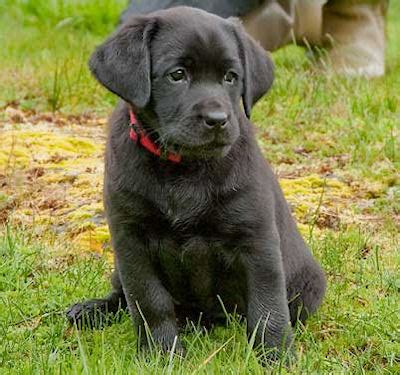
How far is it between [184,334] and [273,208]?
0.66 meters

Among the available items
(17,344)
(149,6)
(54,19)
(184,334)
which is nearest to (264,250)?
(184,334)

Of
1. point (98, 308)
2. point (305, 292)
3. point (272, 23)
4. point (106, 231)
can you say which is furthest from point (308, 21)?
point (98, 308)

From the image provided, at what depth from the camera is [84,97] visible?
7.17 meters

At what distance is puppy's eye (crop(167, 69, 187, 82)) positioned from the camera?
369cm

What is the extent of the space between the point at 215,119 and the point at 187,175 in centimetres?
33

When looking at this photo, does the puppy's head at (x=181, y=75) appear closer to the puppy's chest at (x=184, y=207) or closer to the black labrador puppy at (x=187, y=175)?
the black labrador puppy at (x=187, y=175)

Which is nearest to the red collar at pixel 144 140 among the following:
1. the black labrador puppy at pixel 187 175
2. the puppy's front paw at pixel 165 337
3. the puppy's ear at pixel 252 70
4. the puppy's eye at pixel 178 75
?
the black labrador puppy at pixel 187 175

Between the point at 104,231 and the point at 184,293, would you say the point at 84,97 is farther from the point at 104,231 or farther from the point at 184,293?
the point at 184,293

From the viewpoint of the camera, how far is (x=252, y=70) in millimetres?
3912

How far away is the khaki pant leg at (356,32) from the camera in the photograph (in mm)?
8477

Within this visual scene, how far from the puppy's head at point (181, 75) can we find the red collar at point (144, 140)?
0.03 meters

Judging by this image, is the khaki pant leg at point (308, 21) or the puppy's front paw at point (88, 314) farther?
the khaki pant leg at point (308, 21)

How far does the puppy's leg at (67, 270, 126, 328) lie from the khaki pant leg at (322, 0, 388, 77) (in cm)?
451

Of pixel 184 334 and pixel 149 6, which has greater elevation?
pixel 149 6
